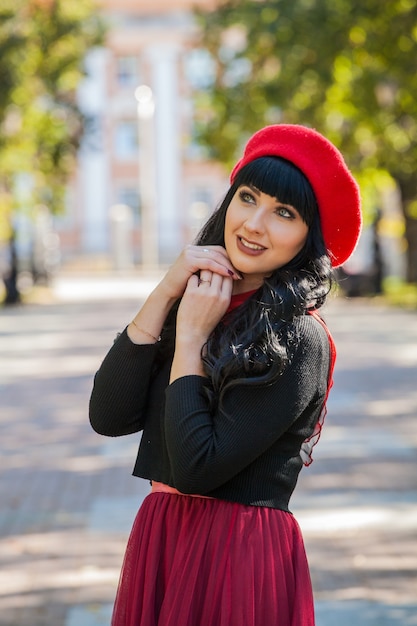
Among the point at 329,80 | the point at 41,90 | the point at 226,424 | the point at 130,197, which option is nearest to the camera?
the point at 226,424

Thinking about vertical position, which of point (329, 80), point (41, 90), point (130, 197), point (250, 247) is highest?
point (41, 90)

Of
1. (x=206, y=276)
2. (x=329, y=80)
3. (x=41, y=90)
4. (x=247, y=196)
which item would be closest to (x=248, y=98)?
(x=41, y=90)

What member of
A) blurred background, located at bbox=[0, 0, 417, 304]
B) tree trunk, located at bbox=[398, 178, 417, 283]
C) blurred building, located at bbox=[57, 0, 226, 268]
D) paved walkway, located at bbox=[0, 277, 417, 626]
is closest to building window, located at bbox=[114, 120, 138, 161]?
blurred building, located at bbox=[57, 0, 226, 268]

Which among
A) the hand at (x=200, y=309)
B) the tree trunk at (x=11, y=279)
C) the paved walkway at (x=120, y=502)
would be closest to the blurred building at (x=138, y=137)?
the tree trunk at (x=11, y=279)

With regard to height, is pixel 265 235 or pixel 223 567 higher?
pixel 265 235

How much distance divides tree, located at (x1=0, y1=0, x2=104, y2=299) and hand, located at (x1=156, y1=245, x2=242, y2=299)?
2188cm

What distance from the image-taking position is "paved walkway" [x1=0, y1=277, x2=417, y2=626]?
5.06m

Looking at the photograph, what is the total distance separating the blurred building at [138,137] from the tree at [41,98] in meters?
27.7

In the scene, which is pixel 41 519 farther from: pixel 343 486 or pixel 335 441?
pixel 335 441

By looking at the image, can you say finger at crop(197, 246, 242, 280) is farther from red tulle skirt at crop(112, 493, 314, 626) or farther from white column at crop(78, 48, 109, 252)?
white column at crop(78, 48, 109, 252)

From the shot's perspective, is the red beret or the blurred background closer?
the red beret

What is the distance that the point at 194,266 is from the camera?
224 cm

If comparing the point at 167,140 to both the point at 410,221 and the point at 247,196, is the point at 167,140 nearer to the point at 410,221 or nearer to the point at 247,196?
the point at 410,221

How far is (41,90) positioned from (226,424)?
84.6 feet
